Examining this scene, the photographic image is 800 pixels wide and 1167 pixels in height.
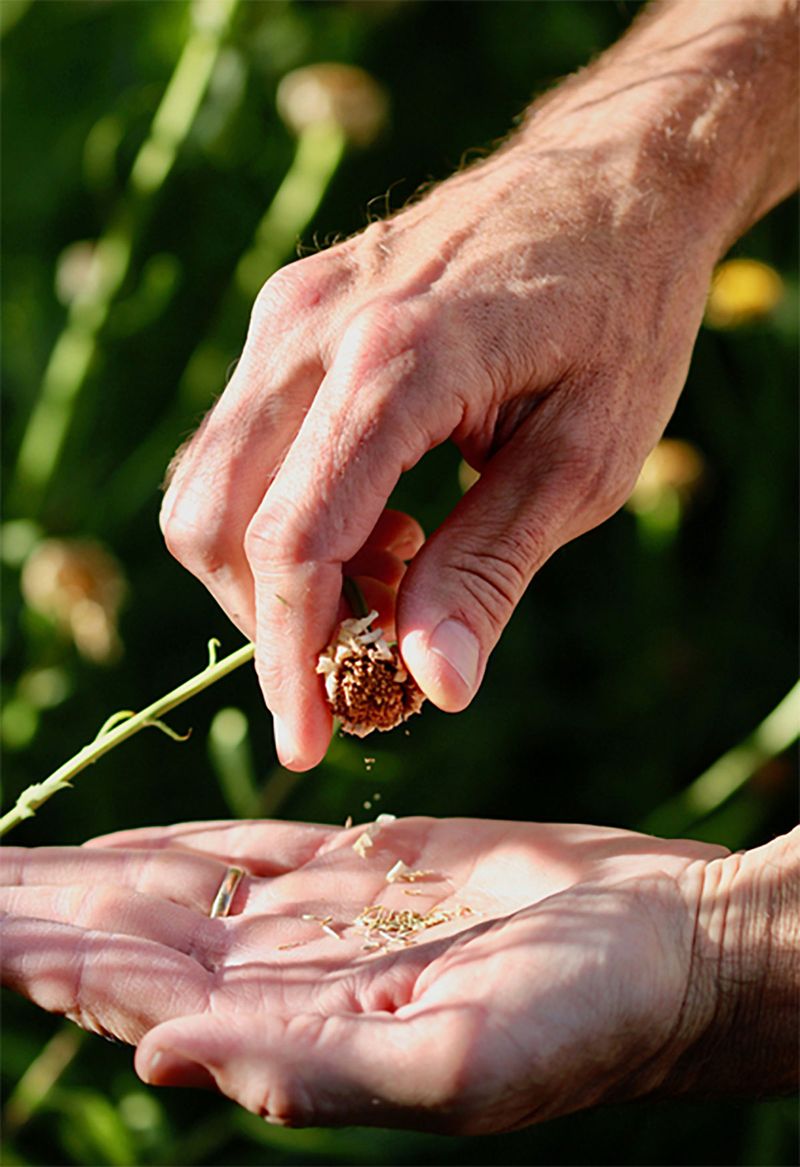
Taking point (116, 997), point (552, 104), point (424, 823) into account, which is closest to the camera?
point (116, 997)

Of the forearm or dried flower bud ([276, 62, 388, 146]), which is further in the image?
dried flower bud ([276, 62, 388, 146])

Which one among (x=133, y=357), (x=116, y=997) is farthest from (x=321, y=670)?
(x=133, y=357)

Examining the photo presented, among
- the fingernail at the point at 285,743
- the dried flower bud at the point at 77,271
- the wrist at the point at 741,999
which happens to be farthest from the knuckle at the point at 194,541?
the dried flower bud at the point at 77,271

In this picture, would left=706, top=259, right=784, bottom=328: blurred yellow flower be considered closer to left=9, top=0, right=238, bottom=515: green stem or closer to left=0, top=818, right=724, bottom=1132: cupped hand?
left=9, top=0, right=238, bottom=515: green stem

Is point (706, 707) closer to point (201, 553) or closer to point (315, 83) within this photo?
point (315, 83)

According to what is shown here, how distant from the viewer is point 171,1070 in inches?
29.4

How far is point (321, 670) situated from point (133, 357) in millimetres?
1189

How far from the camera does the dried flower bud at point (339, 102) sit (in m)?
1.64

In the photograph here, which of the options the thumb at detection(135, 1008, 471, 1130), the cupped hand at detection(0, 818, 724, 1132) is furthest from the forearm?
the thumb at detection(135, 1008, 471, 1130)

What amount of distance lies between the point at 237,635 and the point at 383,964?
1005 mm

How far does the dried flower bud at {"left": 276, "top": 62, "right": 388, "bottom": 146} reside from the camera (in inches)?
64.6

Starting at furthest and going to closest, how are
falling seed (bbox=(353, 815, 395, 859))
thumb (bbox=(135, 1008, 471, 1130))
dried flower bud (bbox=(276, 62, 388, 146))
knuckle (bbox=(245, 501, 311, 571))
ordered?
dried flower bud (bbox=(276, 62, 388, 146)), falling seed (bbox=(353, 815, 395, 859)), knuckle (bbox=(245, 501, 311, 571)), thumb (bbox=(135, 1008, 471, 1130))

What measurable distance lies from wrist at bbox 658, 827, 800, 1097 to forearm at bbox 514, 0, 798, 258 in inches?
20.6

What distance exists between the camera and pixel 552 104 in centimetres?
125
